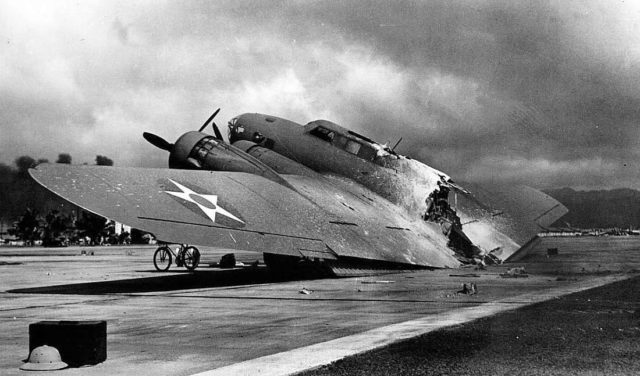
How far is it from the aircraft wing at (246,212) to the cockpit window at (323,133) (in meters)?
3.27

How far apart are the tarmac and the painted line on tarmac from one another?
0.04 feet

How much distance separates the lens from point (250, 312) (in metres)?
12.3

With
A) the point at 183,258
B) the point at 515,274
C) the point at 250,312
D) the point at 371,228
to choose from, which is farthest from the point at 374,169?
the point at 250,312

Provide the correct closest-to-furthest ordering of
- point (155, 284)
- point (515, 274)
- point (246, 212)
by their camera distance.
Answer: point (246, 212) → point (155, 284) → point (515, 274)

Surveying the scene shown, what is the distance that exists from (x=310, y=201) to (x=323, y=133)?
6.42m

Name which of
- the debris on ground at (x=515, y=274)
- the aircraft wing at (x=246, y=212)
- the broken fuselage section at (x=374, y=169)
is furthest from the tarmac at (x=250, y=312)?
the broken fuselage section at (x=374, y=169)

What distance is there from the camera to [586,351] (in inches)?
298

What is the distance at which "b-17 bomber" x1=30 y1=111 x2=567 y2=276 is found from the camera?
52.1 feet

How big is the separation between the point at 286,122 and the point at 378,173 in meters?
4.98

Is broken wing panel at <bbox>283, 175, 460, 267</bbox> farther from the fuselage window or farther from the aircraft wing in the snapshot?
the fuselage window

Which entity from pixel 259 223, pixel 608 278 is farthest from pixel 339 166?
pixel 608 278

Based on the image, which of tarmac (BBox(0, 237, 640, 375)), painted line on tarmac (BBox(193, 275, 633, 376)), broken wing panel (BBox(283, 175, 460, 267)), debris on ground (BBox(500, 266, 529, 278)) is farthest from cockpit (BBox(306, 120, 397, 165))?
painted line on tarmac (BBox(193, 275, 633, 376))

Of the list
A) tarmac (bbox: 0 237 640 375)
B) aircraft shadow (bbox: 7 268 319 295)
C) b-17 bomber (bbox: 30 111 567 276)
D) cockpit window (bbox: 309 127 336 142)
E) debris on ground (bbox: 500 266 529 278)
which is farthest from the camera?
cockpit window (bbox: 309 127 336 142)

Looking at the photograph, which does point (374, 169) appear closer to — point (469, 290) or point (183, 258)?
point (183, 258)
